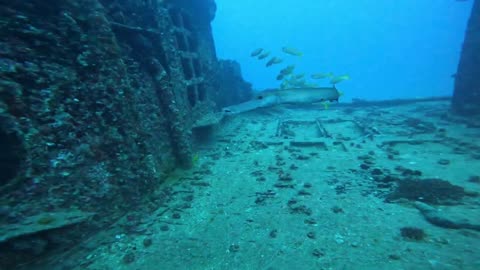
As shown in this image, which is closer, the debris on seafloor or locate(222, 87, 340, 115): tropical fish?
the debris on seafloor

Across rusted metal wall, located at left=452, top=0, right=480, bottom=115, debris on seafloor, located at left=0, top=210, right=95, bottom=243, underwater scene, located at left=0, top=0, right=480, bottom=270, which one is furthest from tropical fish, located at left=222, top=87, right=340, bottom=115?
rusted metal wall, located at left=452, top=0, right=480, bottom=115

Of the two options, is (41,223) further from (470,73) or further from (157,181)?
(470,73)

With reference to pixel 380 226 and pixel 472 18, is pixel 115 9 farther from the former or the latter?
pixel 472 18

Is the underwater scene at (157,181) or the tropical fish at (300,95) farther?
the tropical fish at (300,95)

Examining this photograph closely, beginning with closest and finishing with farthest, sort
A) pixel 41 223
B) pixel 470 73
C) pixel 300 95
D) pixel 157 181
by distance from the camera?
pixel 41 223, pixel 157 181, pixel 300 95, pixel 470 73

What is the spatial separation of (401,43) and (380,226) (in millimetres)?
230273

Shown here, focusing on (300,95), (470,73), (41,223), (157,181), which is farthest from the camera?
(470,73)

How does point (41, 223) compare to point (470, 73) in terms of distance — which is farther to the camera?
point (470, 73)

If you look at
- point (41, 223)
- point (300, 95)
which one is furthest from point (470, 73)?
point (41, 223)

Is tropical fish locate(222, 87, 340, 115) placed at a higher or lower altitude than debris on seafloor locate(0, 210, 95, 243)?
higher

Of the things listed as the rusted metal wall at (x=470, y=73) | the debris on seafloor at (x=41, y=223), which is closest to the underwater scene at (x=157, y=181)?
the debris on seafloor at (x=41, y=223)

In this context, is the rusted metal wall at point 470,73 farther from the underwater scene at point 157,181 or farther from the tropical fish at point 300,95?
the tropical fish at point 300,95

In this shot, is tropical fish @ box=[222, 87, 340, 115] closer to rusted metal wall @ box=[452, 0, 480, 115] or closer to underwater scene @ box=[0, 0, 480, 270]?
underwater scene @ box=[0, 0, 480, 270]

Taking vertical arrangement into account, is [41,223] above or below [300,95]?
below
